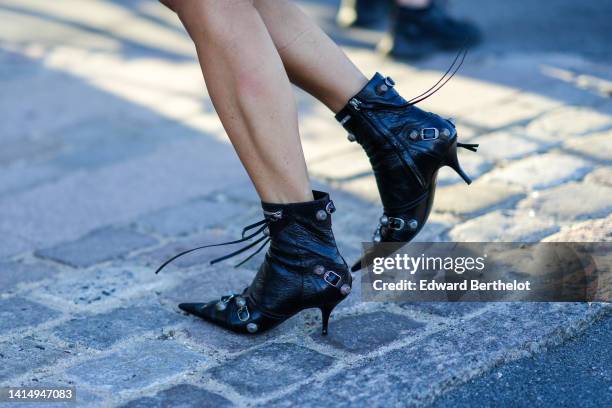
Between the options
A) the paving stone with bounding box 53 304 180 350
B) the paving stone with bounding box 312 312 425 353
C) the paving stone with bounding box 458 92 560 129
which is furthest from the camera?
the paving stone with bounding box 458 92 560 129

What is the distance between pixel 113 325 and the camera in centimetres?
203

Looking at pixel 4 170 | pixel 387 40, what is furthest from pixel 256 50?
pixel 387 40

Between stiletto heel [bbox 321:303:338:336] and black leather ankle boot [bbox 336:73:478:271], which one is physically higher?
black leather ankle boot [bbox 336:73:478:271]

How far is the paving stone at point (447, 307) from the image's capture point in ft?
6.44

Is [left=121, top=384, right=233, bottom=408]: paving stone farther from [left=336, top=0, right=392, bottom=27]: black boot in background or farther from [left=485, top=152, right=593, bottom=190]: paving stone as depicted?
[left=336, top=0, right=392, bottom=27]: black boot in background

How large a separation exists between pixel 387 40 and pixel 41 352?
292 centimetres

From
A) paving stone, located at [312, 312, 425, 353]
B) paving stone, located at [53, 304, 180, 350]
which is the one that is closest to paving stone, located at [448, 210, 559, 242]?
paving stone, located at [312, 312, 425, 353]

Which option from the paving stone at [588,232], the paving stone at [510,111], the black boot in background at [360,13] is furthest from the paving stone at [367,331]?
the black boot in background at [360,13]

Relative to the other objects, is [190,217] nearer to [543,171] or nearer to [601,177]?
[543,171]

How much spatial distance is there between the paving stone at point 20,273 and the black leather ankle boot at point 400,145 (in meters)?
0.95

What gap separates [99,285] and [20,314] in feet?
0.74

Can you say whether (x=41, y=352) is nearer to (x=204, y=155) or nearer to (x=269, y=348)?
(x=269, y=348)

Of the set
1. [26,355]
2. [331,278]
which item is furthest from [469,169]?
[26,355]

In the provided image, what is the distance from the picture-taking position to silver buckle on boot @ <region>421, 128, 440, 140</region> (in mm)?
1965
